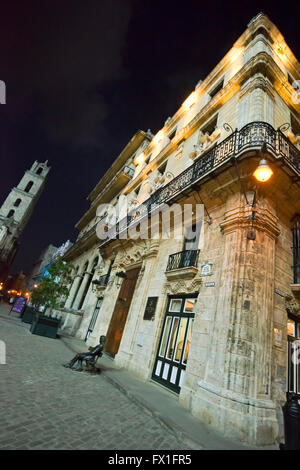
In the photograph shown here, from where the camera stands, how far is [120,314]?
36.5ft

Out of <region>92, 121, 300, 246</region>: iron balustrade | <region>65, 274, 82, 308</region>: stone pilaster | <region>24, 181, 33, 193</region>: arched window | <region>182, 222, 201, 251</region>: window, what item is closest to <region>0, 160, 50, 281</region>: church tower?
<region>24, 181, 33, 193</region>: arched window

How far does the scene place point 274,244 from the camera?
6273 mm

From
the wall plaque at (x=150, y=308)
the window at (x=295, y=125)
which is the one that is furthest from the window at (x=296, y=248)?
the window at (x=295, y=125)

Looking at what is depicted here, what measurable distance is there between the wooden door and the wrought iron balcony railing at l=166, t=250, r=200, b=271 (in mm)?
3154

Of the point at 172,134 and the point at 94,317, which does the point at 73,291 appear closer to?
the point at 94,317

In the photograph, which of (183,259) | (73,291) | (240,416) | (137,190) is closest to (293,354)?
(240,416)

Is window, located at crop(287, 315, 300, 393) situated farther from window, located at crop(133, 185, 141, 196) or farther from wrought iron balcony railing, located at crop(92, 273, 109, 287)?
window, located at crop(133, 185, 141, 196)

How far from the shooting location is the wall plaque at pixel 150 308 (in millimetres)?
8484

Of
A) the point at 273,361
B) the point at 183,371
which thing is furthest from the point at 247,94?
the point at 183,371

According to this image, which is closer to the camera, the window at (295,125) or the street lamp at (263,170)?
the street lamp at (263,170)

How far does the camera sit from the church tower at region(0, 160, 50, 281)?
54.3 metres

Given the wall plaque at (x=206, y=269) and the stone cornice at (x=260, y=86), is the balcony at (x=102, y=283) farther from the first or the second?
the stone cornice at (x=260, y=86)

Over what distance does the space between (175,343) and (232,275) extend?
10.5ft

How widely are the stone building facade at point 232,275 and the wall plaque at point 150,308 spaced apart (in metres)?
0.04
